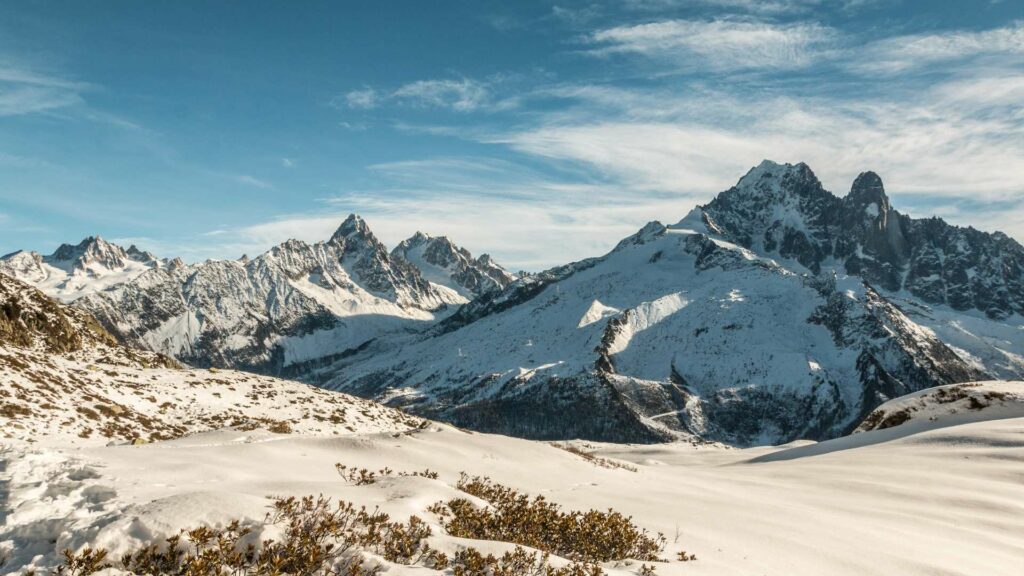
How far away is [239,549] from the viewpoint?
20.8ft

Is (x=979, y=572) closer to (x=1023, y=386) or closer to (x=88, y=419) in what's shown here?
(x=88, y=419)

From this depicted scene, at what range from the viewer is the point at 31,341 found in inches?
1817

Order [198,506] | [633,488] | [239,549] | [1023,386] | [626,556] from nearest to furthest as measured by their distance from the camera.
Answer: [239,549] → [198,506] → [626,556] → [633,488] → [1023,386]

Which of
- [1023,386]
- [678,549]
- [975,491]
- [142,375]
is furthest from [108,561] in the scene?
[1023,386]

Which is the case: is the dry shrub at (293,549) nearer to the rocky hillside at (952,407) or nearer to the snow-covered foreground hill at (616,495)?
the snow-covered foreground hill at (616,495)

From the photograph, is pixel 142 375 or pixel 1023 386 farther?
pixel 142 375

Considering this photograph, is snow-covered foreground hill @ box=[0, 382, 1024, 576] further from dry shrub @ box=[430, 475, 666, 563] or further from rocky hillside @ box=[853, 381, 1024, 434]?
rocky hillside @ box=[853, 381, 1024, 434]

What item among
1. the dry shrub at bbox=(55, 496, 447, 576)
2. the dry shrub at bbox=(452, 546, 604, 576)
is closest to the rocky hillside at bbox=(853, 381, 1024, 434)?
the dry shrub at bbox=(452, 546, 604, 576)

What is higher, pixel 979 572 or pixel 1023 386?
pixel 1023 386

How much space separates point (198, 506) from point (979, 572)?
10.7m

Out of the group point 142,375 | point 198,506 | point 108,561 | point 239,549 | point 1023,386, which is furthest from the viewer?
point 142,375

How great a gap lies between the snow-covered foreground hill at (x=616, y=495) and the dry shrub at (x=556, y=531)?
392mm

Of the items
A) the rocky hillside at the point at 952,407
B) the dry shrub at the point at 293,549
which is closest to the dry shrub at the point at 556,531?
the dry shrub at the point at 293,549

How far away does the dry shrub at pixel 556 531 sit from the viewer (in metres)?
8.72
